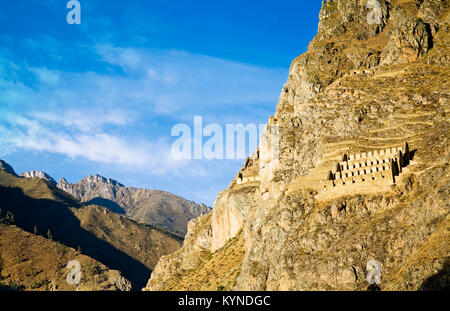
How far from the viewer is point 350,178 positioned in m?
76.4

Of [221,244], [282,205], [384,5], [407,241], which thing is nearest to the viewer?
[407,241]

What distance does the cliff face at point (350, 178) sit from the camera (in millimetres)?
63344

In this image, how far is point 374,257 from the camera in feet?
207

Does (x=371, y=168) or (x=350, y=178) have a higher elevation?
(x=371, y=168)

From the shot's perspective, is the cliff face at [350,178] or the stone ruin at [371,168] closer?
the cliff face at [350,178]

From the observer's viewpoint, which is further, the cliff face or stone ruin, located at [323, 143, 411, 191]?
stone ruin, located at [323, 143, 411, 191]

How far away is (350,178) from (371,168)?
11.7 feet

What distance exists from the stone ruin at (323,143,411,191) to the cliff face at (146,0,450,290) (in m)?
0.34

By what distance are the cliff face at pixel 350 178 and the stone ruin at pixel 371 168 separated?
340mm

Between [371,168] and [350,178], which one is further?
[350,178]

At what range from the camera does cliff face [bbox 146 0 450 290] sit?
208 feet
